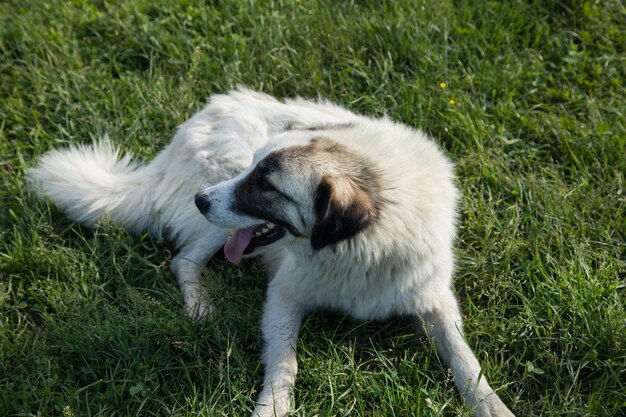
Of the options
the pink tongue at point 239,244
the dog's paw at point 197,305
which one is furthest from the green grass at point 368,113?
the pink tongue at point 239,244

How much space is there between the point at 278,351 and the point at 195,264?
2.73ft

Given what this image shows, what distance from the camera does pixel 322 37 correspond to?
482cm

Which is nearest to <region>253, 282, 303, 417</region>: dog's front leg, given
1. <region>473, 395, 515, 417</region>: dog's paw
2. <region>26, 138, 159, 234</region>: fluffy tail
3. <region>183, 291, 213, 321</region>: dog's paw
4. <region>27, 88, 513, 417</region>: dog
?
<region>27, 88, 513, 417</region>: dog

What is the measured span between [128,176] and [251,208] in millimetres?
1323

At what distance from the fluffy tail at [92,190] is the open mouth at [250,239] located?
0.87 m

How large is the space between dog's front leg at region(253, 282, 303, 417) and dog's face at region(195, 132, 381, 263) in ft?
1.27

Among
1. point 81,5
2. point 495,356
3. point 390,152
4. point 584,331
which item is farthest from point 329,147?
point 81,5

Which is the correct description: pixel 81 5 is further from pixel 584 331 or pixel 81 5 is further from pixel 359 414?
pixel 584 331

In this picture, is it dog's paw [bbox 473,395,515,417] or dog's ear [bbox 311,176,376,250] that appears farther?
dog's paw [bbox 473,395,515,417]

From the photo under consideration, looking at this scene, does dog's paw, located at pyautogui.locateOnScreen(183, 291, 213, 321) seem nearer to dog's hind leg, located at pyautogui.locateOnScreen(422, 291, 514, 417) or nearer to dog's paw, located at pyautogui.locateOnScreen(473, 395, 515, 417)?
dog's hind leg, located at pyautogui.locateOnScreen(422, 291, 514, 417)

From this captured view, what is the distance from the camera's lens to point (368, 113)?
4488mm

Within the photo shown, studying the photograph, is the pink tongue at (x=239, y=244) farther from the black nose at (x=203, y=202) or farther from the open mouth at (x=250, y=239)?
the black nose at (x=203, y=202)

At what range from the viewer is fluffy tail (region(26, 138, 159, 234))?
3.84 metres

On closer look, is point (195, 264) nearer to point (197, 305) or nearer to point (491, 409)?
point (197, 305)
